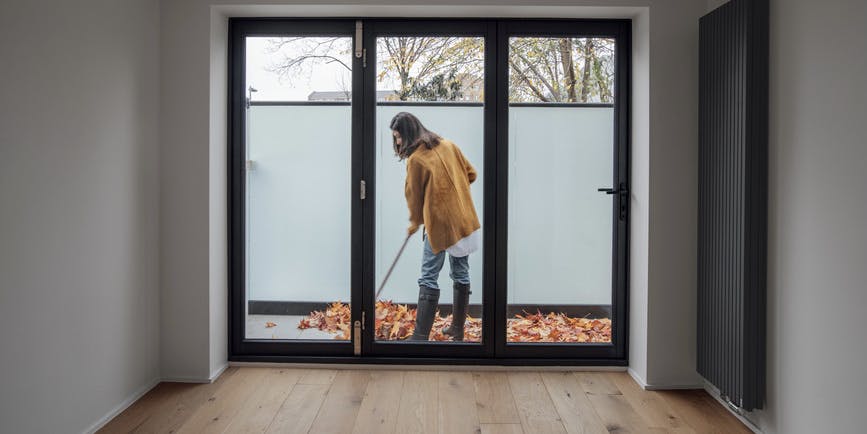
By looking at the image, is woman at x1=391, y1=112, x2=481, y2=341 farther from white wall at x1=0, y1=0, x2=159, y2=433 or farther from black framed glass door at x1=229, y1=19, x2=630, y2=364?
white wall at x1=0, y1=0, x2=159, y2=433

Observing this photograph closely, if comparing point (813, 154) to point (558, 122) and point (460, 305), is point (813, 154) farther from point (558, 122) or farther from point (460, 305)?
point (460, 305)

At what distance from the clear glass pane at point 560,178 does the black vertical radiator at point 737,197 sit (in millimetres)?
630

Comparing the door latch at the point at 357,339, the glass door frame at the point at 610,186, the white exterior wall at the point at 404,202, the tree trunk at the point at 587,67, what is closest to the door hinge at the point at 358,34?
the white exterior wall at the point at 404,202

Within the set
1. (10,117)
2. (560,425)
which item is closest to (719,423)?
(560,425)

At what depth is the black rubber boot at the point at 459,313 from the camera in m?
3.38

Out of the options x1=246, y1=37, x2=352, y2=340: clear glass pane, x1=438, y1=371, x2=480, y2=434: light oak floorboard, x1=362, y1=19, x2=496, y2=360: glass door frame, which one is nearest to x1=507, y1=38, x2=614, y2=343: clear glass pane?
x1=362, y1=19, x2=496, y2=360: glass door frame

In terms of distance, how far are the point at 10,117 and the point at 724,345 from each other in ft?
10.0

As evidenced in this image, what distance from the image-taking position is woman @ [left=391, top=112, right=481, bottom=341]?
131 inches

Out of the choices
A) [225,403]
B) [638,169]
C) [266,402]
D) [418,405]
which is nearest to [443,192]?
[638,169]

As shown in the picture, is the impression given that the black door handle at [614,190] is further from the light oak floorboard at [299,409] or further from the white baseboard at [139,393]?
the white baseboard at [139,393]

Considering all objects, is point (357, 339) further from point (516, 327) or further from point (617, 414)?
point (617, 414)

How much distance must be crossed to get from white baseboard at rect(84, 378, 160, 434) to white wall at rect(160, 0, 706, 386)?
0.39ft

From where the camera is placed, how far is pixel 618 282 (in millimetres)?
3334

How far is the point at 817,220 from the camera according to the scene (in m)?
2.21
